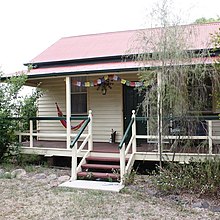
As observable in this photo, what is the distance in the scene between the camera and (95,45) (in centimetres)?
1267

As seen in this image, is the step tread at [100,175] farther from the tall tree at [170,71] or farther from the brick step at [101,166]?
the tall tree at [170,71]

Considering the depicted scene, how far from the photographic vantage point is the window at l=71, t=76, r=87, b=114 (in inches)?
435

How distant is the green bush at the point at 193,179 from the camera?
6254mm

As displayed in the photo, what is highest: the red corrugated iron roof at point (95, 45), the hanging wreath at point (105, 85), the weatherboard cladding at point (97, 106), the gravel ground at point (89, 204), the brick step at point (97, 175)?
the red corrugated iron roof at point (95, 45)

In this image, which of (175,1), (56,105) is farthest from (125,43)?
(175,1)

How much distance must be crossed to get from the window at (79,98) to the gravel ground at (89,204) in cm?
418

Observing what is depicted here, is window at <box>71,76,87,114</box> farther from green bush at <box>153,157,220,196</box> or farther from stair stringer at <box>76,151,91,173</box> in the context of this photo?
→ green bush at <box>153,157,220,196</box>

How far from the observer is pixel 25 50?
1373 inches

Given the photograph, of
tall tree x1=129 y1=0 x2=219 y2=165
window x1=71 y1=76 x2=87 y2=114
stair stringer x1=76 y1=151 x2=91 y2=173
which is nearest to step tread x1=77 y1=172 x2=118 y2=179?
stair stringer x1=76 y1=151 x2=91 y2=173

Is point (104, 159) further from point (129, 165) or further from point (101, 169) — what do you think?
point (129, 165)

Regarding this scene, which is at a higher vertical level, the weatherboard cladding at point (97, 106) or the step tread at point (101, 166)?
the weatherboard cladding at point (97, 106)

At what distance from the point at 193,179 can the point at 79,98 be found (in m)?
5.81

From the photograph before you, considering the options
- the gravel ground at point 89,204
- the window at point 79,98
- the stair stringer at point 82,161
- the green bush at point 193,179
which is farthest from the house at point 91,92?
the gravel ground at point 89,204

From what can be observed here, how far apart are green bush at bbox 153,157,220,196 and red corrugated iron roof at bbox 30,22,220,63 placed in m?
4.88
